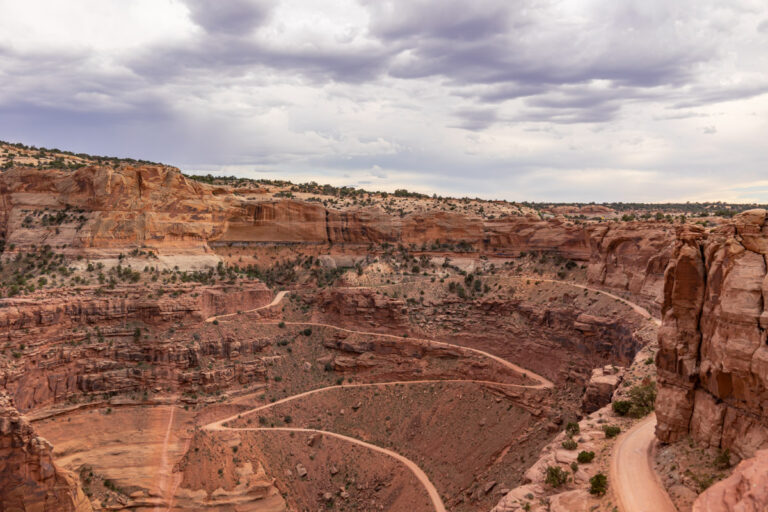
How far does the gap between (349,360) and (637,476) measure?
36298 mm

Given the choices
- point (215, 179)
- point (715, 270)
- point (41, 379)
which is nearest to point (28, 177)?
point (41, 379)

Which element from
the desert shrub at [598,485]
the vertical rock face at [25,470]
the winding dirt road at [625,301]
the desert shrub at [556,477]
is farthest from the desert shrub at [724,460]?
the vertical rock face at [25,470]

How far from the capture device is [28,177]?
55.9 m

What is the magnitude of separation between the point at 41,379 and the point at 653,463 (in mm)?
41131

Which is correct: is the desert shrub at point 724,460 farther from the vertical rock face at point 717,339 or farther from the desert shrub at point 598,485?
the desert shrub at point 598,485

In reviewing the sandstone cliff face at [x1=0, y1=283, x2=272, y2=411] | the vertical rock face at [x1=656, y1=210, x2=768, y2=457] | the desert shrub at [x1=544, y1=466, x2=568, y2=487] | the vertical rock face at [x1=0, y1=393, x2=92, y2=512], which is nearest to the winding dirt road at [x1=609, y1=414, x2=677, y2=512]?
the vertical rock face at [x1=656, y1=210, x2=768, y2=457]

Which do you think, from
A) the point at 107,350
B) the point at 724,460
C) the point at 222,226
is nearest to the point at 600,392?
the point at 724,460

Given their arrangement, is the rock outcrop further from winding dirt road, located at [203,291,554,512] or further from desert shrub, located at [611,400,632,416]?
winding dirt road, located at [203,291,554,512]

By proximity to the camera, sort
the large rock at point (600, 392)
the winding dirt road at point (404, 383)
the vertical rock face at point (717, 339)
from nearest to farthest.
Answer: the vertical rock face at point (717, 339), the large rock at point (600, 392), the winding dirt road at point (404, 383)

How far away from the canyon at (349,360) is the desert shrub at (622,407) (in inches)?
9.5

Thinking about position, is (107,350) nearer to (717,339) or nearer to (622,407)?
(622,407)

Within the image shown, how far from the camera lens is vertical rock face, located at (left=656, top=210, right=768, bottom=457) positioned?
48.3 ft

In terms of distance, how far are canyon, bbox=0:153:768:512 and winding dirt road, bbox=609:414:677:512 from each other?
0.19 meters

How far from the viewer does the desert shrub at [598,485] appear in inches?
758
